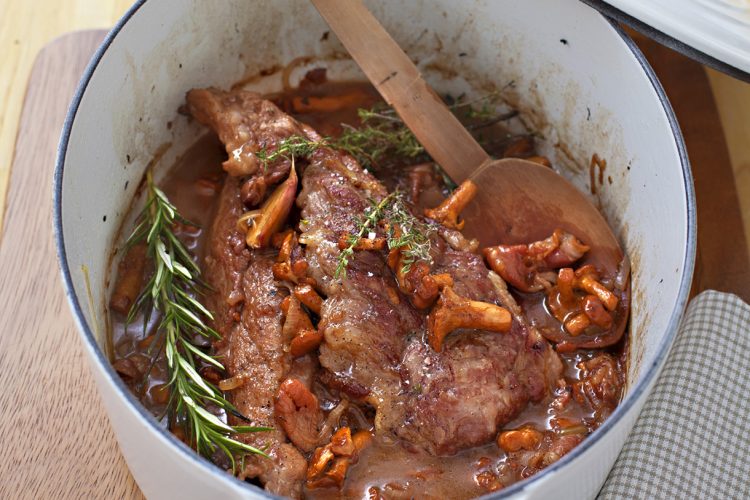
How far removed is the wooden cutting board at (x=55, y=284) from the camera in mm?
2375

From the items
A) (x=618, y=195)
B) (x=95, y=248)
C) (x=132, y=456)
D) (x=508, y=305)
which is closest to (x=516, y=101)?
(x=618, y=195)

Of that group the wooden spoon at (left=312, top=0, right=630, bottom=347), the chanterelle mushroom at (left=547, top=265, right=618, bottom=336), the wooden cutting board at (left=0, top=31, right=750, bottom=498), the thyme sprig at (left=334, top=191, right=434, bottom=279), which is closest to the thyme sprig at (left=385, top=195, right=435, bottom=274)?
the thyme sprig at (left=334, top=191, right=434, bottom=279)

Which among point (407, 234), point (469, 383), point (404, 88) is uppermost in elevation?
point (404, 88)

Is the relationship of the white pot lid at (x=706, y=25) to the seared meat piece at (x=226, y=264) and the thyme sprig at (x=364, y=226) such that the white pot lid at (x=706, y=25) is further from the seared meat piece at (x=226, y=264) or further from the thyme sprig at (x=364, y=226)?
the seared meat piece at (x=226, y=264)

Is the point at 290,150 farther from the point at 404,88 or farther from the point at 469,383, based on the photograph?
the point at 469,383

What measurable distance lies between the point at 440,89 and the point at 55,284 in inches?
56.2

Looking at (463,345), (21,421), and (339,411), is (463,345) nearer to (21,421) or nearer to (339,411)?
(339,411)

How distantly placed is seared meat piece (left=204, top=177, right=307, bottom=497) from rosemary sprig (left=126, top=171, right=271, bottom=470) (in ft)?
0.13

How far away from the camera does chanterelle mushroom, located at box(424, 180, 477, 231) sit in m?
2.61

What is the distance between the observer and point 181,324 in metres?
2.44

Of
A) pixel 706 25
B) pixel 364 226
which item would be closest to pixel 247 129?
pixel 364 226

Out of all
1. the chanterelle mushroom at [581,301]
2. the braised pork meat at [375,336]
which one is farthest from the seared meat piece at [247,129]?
the chanterelle mushroom at [581,301]

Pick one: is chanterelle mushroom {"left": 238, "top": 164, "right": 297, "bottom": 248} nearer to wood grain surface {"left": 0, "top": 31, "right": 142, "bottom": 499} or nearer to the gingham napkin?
wood grain surface {"left": 0, "top": 31, "right": 142, "bottom": 499}

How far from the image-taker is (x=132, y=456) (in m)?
2.09
